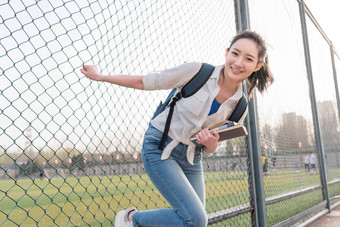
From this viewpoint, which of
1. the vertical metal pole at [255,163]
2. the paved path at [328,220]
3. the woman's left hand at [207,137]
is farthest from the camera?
the paved path at [328,220]

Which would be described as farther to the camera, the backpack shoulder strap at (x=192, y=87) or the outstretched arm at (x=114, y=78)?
the backpack shoulder strap at (x=192, y=87)

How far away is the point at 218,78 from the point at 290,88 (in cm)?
416

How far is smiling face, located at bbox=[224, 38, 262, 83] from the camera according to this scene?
6.36 feet

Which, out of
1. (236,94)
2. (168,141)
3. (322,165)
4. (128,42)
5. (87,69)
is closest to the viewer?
(87,69)

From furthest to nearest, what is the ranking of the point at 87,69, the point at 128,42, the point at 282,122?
the point at 282,122 < the point at 128,42 < the point at 87,69

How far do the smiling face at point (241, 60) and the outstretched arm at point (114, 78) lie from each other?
23.1 inches

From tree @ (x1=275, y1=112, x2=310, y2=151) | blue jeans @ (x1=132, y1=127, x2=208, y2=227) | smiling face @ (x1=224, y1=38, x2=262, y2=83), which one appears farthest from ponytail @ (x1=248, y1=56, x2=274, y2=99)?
tree @ (x1=275, y1=112, x2=310, y2=151)

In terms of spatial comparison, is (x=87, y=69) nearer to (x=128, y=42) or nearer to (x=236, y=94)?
(x=128, y=42)

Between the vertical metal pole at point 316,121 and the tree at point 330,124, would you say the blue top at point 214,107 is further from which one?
the tree at point 330,124

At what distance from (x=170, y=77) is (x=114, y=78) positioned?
313mm

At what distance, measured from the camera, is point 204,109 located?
6.17ft

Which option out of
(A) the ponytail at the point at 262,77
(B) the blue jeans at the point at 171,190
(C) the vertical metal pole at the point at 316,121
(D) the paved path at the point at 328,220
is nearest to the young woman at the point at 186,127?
(B) the blue jeans at the point at 171,190

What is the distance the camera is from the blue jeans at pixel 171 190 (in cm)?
169

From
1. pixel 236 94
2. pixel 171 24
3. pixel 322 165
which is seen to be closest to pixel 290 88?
pixel 322 165
